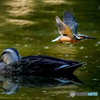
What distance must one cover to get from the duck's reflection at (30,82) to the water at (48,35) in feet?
0.56

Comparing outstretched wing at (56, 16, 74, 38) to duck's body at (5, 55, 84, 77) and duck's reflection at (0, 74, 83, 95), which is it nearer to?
duck's body at (5, 55, 84, 77)

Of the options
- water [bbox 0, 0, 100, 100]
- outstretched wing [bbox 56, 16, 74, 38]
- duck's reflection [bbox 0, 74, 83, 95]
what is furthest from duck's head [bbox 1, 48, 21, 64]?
outstretched wing [bbox 56, 16, 74, 38]

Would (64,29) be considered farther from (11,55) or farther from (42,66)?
(11,55)

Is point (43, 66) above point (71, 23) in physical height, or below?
below

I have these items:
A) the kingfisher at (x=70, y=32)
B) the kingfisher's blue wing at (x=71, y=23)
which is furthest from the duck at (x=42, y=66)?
the kingfisher's blue wing at (x=71, y=23)

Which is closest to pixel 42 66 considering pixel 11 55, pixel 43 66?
pixel 43 66

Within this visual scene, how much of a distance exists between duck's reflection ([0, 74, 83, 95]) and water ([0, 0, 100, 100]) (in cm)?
17

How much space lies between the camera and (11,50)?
337 inches

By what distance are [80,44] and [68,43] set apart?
33 centimetres

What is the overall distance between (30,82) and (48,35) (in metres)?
4.13

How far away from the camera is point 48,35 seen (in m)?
11.9

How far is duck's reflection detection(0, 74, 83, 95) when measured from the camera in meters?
7.68

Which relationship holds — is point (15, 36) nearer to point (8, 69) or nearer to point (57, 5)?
point (8, 69)

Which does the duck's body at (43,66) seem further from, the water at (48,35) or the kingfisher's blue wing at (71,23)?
the kingfisher's blue wing at (71,23)
